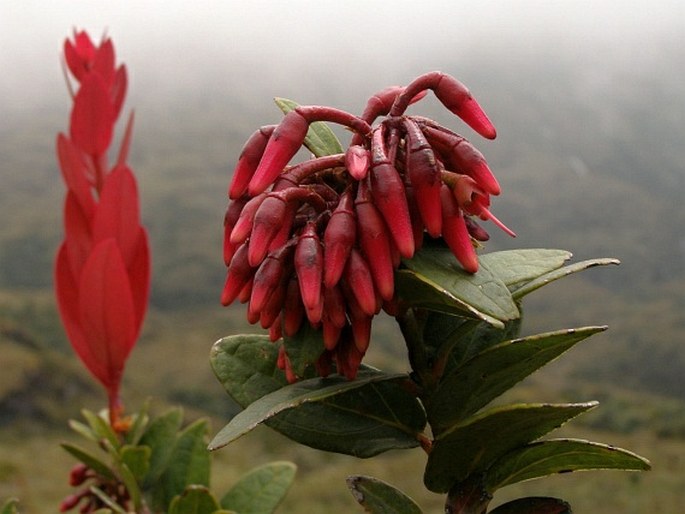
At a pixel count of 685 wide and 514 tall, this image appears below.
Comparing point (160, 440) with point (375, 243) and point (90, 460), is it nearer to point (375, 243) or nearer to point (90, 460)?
point (90, 460)

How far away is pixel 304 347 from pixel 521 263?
1.28ft

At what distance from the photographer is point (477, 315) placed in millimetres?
1193

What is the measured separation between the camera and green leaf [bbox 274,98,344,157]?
1.53 m

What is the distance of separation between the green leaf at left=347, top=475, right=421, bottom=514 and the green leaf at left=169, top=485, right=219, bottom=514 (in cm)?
68

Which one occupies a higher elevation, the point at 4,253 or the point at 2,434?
the point at 2,434

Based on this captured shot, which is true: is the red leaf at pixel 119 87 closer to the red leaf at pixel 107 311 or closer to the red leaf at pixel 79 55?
the red leaf at pixel 79 55

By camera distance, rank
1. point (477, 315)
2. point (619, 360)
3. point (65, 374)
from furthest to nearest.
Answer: point (619, 360) < point (65, 374) < point (477, 315)

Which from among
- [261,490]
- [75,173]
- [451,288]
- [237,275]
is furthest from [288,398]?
[75,173]

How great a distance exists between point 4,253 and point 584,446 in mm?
163931

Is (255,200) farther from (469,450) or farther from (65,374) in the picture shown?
Answer: (65,374)

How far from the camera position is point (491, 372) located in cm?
135

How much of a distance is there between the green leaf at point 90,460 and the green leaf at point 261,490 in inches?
16.7

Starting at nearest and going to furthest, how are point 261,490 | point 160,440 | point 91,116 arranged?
point 261,490 → point 160,440 → point 91,116

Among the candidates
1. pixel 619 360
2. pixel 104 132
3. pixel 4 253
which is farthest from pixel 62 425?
pixel 4 253
